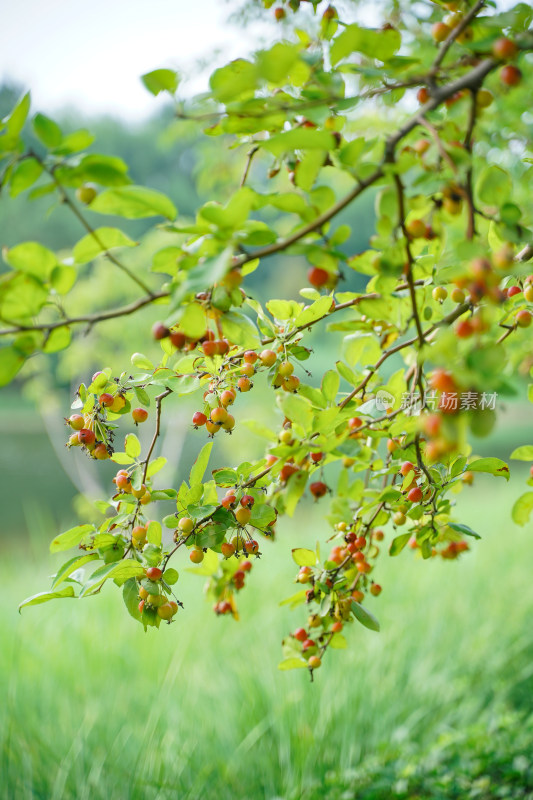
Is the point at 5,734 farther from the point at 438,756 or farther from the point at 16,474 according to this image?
the point at 16,474

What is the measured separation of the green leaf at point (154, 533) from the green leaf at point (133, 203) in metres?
0.40

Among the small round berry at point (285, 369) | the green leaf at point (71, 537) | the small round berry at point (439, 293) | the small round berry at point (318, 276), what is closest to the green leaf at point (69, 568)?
the green leaf at point (71, 537)

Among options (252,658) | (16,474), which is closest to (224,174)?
(252,658)

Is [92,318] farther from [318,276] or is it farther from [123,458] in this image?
[123,458]

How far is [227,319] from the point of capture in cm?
62

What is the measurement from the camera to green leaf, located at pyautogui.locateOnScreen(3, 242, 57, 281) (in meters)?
0.51

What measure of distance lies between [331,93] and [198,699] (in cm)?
180

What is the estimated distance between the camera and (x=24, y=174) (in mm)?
508

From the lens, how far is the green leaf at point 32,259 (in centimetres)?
51

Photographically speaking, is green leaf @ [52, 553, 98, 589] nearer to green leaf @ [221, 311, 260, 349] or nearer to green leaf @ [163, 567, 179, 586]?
green leaf @ [163, 567, 179, 586]

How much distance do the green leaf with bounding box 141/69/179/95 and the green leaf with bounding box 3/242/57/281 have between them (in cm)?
19

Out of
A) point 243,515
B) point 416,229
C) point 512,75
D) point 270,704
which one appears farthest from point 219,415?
point 270,704

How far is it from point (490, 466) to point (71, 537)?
0.56 m

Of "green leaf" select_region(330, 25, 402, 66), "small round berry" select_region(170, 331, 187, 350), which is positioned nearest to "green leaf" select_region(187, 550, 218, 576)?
"small round berry" select_region(170, 331, 187, 350)
